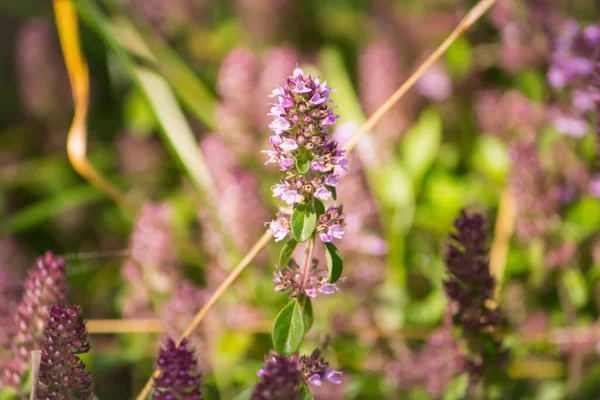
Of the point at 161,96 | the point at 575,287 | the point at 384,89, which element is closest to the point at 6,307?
the point at 161,96

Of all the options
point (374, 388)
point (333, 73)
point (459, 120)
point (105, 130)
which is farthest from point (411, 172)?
point (105, 130)

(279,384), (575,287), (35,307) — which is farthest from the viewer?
(575,287)

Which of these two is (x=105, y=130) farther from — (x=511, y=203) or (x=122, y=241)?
(x=511, y=203)

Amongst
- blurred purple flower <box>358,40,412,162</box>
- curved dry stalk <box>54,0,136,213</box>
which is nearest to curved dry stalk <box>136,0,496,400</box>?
blurred purple flower <box>358,40,412,162</box>

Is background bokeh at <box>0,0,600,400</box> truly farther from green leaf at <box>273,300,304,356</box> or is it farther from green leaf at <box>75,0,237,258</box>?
green leaf at <box>273,300,304,356</box>

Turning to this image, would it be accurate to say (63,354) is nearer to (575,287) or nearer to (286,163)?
(286,163)

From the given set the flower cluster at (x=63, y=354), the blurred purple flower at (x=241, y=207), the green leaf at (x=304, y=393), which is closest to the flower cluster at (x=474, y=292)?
the green leaf at (x=304, y=393)
